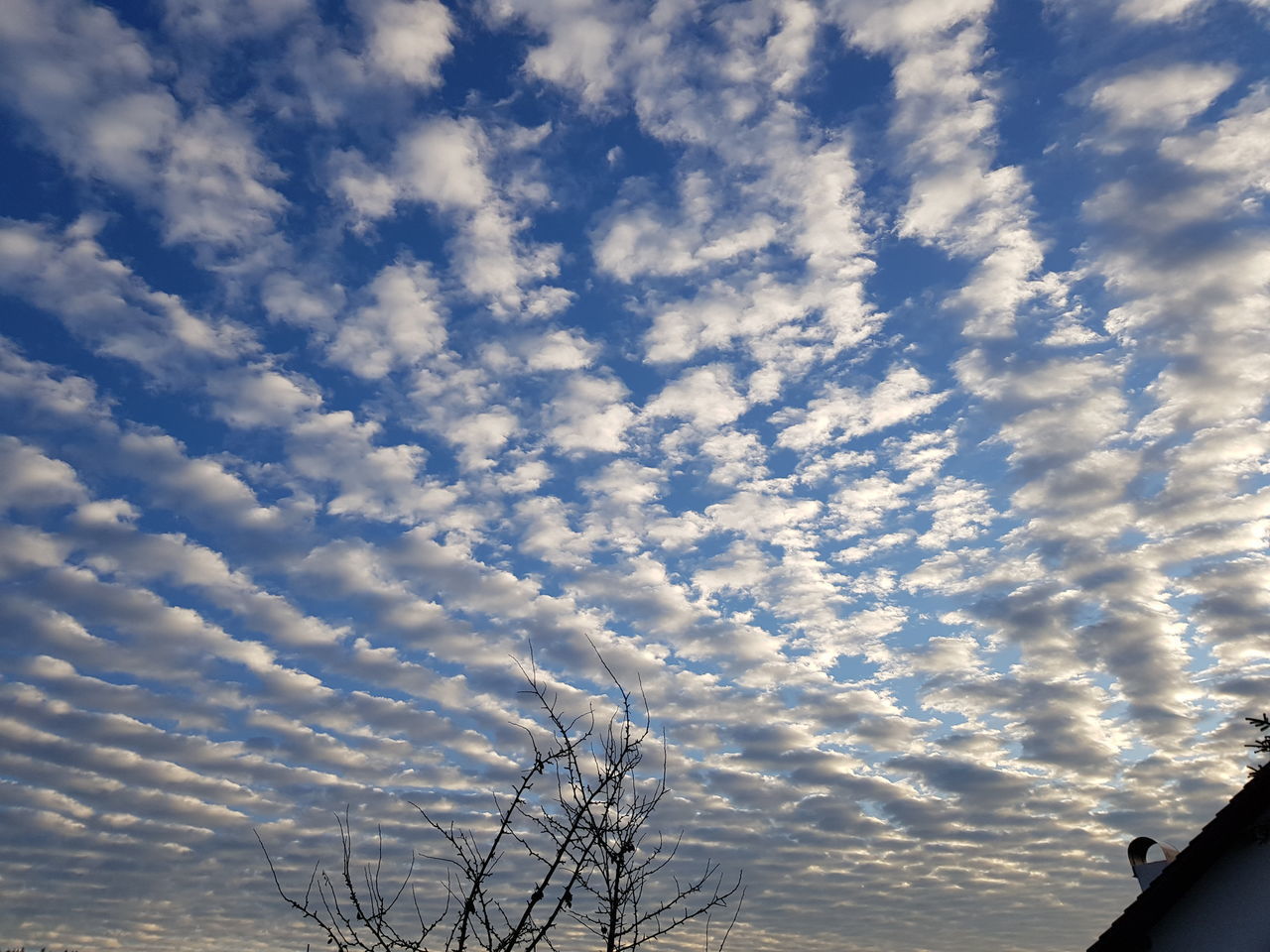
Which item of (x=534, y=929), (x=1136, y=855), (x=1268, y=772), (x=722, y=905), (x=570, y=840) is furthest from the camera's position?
(x=1136, y=855)

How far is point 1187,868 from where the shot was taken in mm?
11562

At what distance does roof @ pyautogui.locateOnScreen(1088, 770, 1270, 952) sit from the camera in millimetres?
11141

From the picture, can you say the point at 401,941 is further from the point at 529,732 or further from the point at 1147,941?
the point at 1147,941

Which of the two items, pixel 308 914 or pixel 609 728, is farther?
pixel 609 728

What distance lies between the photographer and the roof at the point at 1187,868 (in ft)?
36.6

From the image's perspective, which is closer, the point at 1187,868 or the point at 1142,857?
the point at 1187,868

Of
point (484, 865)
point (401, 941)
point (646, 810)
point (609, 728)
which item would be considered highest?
point (609, 728)

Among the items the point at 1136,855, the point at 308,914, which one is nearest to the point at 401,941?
the point at 308,914

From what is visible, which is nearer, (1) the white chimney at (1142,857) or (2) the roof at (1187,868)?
(2) the roof at (1187,868)

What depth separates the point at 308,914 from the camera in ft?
20.9

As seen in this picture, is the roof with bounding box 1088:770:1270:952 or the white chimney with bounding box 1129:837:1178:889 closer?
the roof with bounding box 1088:770:1270:952

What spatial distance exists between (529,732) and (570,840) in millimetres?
1165

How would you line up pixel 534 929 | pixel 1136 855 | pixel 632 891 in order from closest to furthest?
pixel 534 929 → pixel 632 891 → pixel 1136 855

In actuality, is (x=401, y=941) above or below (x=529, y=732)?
below
